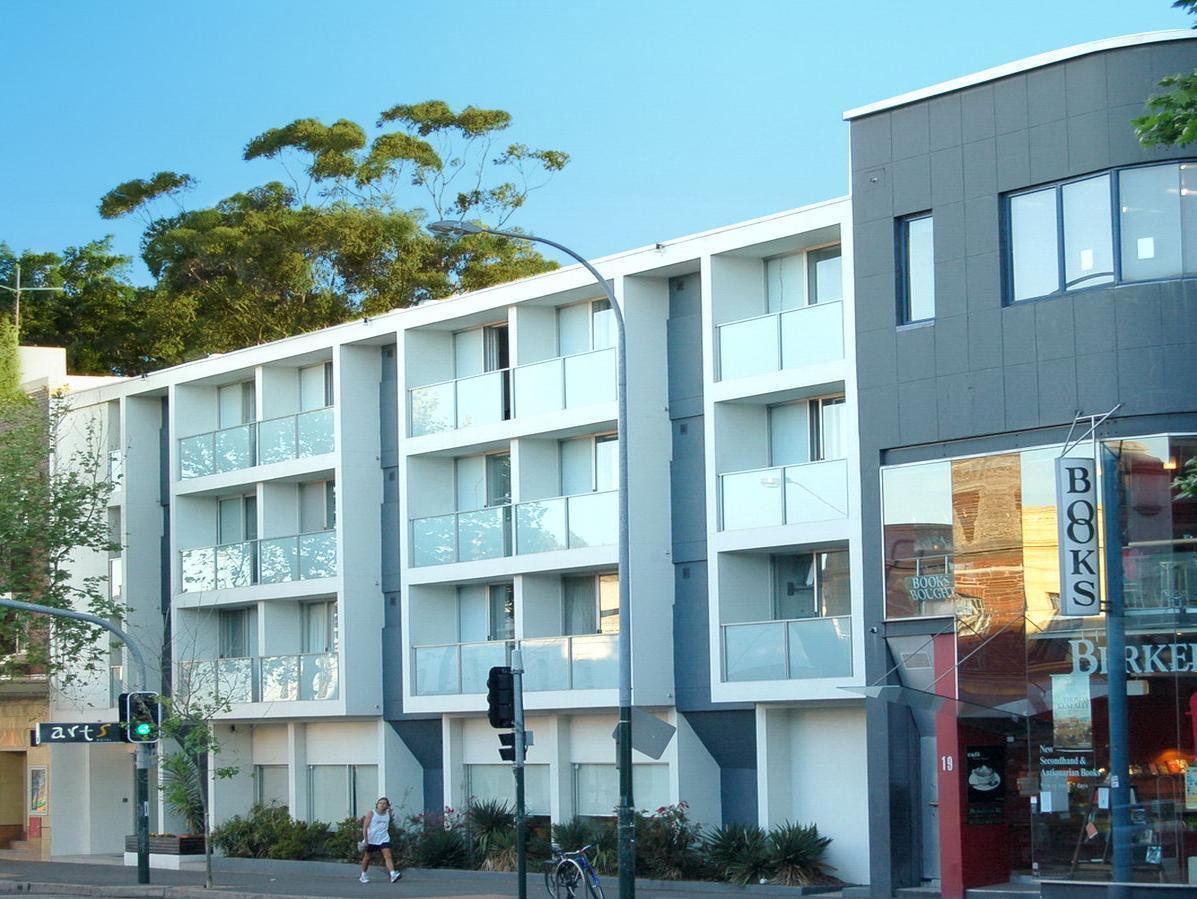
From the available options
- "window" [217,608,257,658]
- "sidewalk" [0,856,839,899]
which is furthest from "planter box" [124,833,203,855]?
"window" [217,608,257,658]

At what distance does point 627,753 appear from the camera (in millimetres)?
24562

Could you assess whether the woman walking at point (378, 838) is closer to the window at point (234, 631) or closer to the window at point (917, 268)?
the window at point (234, 631)

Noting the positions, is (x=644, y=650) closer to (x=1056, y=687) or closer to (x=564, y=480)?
(x=564, y=480)

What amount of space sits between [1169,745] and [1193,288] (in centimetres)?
600

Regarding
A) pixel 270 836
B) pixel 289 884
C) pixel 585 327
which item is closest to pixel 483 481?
pixel 585 327

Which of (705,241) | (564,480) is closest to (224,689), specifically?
(564,480)

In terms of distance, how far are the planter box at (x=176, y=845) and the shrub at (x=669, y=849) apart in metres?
14.3

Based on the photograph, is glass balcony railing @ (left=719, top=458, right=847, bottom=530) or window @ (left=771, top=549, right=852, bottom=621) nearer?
glass balcony railing @ (left=719, top=458, right=847, bottom=530)

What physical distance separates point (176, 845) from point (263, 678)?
4455 millimetres

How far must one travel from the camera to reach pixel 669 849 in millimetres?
31359

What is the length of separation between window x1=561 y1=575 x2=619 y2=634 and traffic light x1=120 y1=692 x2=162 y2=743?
768 cm

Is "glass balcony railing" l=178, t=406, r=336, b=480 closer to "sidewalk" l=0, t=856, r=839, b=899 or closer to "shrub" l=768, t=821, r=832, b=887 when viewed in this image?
"sidewalk" l=0, t=856, r=839, b=899

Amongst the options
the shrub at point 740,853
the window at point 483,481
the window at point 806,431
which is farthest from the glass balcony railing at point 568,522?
the shrub at point 740,853

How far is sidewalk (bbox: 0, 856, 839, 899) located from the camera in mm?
30688
